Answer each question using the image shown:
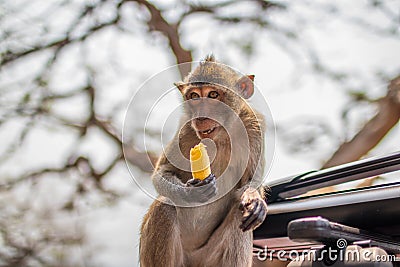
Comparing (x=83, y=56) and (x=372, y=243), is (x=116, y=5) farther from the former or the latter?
(x=372, y=243)

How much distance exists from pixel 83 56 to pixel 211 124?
3041 millimetres

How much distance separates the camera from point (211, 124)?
1685 mm

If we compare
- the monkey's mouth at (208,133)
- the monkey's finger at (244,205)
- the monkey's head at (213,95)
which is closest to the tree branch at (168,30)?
the monkey's head at (213,95)

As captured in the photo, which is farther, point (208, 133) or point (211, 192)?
point (208, 133)

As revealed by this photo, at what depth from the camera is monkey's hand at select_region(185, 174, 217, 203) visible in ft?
4.75

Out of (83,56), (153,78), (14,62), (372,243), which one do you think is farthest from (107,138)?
(372,243)

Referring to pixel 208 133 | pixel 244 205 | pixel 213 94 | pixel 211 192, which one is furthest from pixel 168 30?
pixel 211 192

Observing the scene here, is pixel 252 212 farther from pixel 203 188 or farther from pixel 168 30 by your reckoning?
pixel 168 30

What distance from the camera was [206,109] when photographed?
1756 millimetres

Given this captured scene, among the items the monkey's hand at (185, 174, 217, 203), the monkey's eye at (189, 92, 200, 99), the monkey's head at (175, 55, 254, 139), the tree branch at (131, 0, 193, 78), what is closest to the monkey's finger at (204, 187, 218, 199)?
the monkey's hand at (185, 174, 217, 203)

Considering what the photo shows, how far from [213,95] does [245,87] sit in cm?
12

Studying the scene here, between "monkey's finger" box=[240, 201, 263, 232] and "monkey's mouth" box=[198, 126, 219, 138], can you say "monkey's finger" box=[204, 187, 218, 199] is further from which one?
"monkey's mouth" box=[198, 126, 219, 138]

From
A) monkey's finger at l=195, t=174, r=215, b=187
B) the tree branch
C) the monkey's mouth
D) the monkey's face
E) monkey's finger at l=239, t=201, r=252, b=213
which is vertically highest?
the tree branch

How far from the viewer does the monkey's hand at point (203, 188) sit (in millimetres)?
1449
